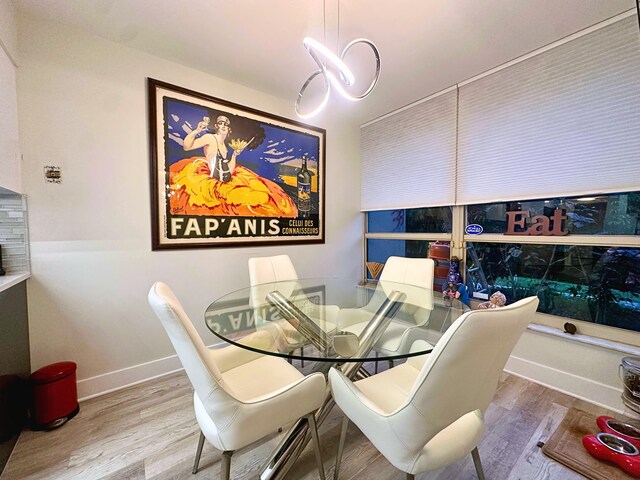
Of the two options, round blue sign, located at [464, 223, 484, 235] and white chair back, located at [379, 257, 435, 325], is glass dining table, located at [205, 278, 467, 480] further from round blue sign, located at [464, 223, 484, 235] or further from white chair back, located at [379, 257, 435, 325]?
round blue sign, located at [464, 223, 484, 235]

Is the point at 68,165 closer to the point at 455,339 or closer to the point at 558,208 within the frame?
the point at 455,339

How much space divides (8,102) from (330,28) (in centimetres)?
211

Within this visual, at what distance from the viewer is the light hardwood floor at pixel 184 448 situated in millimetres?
1309

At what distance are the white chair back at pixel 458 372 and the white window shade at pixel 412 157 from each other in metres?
2.15

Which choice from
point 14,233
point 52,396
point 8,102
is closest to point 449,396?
point 52,396

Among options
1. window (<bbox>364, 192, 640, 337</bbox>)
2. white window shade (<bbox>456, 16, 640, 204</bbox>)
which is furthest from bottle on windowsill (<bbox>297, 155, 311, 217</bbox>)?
white window shade (<bbox>456, 16, 640, 204</bbox>)

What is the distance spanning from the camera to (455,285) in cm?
261

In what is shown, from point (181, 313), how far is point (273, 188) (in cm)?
206

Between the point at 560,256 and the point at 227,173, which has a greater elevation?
the point at 227,173

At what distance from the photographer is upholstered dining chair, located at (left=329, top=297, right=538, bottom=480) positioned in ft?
2.49

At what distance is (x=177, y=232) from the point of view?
2262mm

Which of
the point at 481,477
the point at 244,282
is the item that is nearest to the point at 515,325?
the point at 481,477

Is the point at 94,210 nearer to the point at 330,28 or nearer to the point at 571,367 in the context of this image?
the point at 330,28

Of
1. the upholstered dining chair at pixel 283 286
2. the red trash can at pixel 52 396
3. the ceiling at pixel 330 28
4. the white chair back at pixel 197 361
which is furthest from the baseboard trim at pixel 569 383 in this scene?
the red trash can at pixel 52 396
